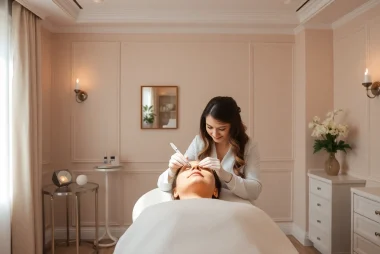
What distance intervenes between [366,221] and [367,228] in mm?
50

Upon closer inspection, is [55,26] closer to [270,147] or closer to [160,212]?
[270,147]

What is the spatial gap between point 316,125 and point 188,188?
6.98ft

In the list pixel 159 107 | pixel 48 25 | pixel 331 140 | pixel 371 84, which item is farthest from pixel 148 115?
pixel 371 84

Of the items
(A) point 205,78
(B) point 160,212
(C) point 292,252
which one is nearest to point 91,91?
(A) point 205,78

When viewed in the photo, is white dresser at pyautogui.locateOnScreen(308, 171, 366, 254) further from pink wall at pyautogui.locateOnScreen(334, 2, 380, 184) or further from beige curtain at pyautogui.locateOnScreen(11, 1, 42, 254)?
beige curtain at pyautogui.locateOnScreen(11, 1, 42, 254)

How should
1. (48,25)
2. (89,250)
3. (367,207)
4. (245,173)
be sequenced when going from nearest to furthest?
(245,173) → (367,207) → (89,250) → (48,25)

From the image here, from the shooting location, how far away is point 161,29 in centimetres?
364

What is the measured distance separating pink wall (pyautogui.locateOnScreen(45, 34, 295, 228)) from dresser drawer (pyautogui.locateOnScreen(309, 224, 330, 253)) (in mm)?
1059

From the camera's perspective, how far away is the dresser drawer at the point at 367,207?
2254 mm

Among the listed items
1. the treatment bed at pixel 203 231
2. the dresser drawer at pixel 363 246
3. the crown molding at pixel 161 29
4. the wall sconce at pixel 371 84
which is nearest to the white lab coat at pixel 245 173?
the treatment bed at pixel 203 231

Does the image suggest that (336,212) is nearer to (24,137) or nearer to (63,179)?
(63,179)

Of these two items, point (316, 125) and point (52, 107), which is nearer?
point (316, 125)

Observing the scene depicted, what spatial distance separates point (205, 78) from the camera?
145 inches

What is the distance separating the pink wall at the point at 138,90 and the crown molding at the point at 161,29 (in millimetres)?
57
